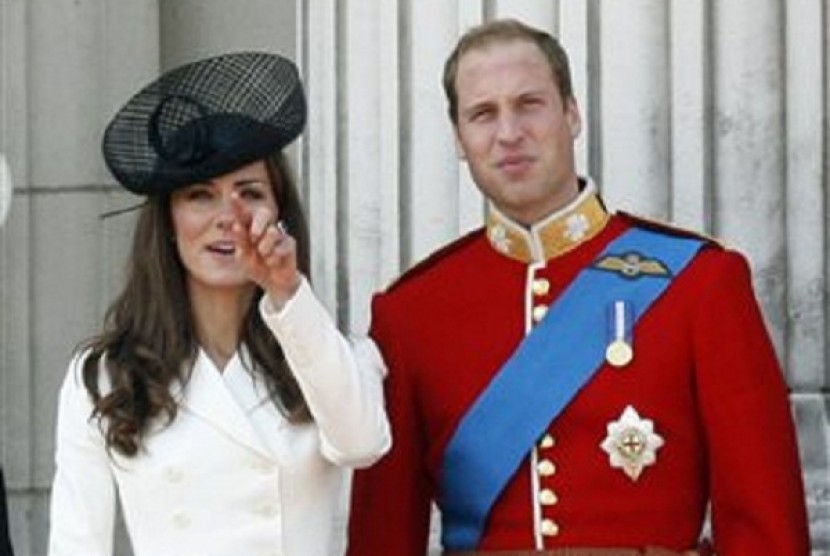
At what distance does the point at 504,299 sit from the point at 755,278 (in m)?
0.64

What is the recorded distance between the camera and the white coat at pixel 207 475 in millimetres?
4055

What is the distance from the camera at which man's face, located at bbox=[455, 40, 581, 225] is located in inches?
166

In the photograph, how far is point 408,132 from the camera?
16.6 ft

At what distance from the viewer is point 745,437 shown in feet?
13.5

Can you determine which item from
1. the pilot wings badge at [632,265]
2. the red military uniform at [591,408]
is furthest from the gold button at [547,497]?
the pilot wings badge at [632,265]

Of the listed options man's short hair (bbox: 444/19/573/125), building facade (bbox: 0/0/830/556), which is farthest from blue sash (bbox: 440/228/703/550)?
building facade (bbox: 0/0/830/556)

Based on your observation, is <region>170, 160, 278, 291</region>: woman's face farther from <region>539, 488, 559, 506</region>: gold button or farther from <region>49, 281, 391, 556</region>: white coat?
<region>539, 488, 559, 506</region>: gold button

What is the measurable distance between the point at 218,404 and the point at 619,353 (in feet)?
1.86

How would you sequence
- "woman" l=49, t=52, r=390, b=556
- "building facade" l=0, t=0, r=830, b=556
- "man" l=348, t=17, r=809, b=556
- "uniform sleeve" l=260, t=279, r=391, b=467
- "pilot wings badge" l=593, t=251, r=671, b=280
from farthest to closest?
"building facade" l=0, t=0, r=830, b=556 < "pilot wings badge" l=593, t=251, r=671, b=280 < "man" l=348, t=17, r=809, b=556 < "woman" l=49, t=52, r=390, b=556 < "uniform sleeve" l=260, t=279, r=391, b=467

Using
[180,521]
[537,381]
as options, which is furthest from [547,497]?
[180,521]

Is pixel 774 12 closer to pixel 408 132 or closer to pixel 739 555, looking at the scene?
pixel 408 132

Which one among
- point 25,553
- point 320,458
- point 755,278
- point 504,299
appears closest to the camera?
point 320,458

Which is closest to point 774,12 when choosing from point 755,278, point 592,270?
point 755,278

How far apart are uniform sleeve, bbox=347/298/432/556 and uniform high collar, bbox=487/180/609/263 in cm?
21
